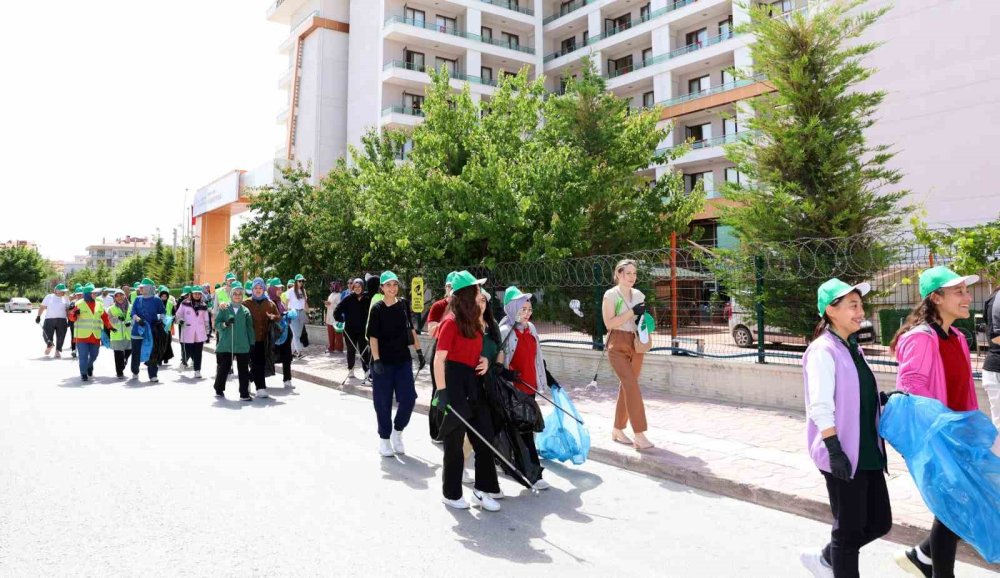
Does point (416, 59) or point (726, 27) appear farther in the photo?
point (416, 59)

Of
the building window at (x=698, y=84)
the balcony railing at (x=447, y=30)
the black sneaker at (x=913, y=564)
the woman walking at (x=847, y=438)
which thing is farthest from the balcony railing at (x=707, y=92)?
the woman walking at (x=847, y=438)

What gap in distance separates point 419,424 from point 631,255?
4.56 m

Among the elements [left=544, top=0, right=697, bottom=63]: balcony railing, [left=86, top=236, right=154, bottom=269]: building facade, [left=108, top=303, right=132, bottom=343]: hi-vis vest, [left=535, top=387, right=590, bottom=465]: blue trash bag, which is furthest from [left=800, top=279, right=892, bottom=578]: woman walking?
[left=86, top=236, right=154, bottom=269]: building facade

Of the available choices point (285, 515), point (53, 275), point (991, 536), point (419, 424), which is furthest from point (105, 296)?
point (53, 275)

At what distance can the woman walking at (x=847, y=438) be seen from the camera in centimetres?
304

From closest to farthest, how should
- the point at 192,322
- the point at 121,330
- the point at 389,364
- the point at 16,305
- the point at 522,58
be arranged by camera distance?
the point at 389,364
the point at 121,330
the point at 192,322
the point at 522,58
the point at 16,305

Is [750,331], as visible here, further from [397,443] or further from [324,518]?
[324,518]

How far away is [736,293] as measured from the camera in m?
10.4

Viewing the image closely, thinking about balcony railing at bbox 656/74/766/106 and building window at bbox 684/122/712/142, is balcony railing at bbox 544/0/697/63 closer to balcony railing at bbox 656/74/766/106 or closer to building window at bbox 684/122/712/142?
balcony railing at bbox 656/74/766/106

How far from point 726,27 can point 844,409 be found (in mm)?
36108

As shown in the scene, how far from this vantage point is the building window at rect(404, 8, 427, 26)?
40438mm

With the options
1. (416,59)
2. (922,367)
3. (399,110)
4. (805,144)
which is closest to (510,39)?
(416,59)

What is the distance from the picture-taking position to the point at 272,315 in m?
10.5

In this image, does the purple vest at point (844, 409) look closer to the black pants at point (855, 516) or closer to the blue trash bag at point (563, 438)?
the black pants at point (855, 516)
